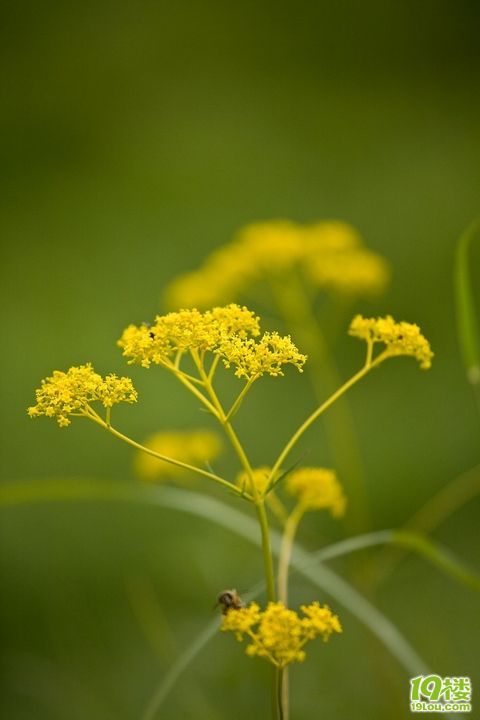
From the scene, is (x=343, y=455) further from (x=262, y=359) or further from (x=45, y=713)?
(x=262, y=359)

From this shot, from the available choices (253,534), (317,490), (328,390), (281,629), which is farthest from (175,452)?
(328,390)

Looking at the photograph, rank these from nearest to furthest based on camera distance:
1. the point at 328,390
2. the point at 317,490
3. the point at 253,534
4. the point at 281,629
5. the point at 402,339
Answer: the point at 281,629, the point at 402,339, the point at 317,490, the point at 253,534, the point at 328,390

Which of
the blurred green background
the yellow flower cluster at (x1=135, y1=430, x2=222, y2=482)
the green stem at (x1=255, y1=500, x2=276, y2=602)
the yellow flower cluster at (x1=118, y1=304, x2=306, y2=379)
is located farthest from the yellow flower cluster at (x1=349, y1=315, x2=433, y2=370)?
the blurred green background

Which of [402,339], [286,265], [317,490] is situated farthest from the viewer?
[286,265]

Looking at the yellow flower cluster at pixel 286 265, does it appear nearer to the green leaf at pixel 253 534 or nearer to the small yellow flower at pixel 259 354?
the green leaf at pixel 253 534

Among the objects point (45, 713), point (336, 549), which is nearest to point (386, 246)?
point (45, 713)

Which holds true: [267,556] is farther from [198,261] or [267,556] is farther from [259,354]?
[198,261]
